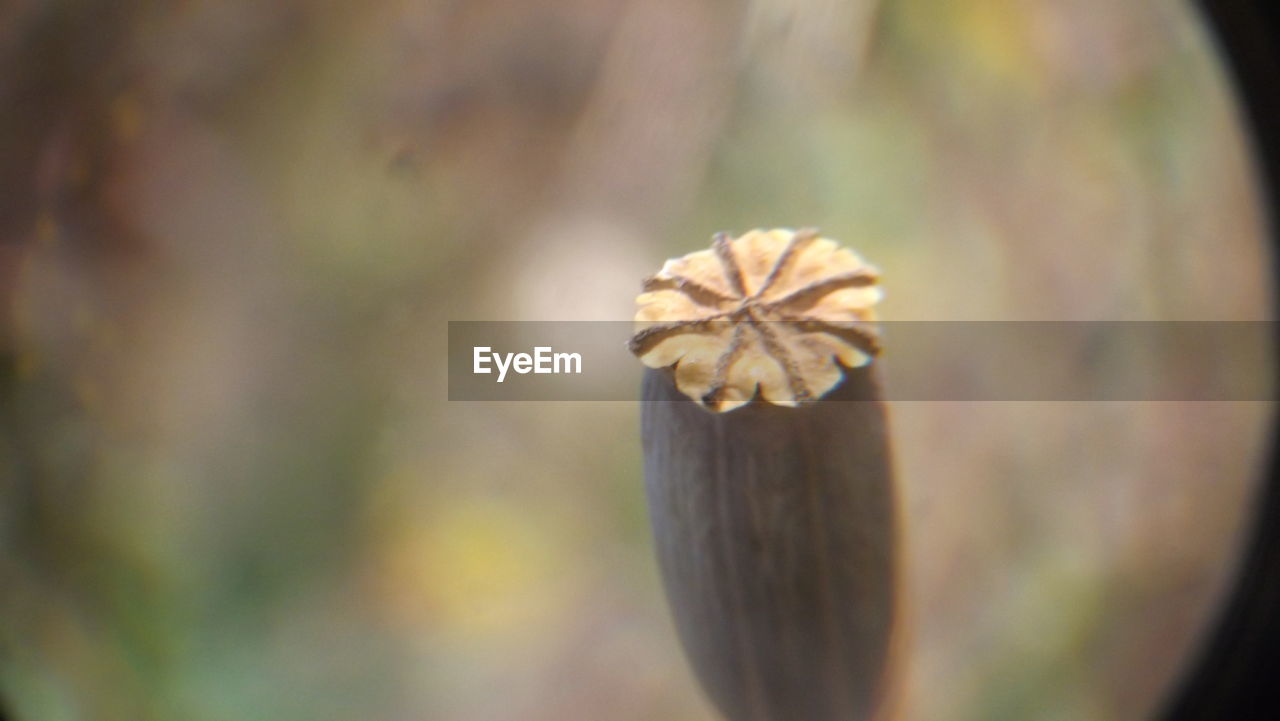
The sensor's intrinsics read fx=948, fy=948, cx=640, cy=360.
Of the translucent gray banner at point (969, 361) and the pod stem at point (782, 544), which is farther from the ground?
the translucent gray banner at point (969, 361)

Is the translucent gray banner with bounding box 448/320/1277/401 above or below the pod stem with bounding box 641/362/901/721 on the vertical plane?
above

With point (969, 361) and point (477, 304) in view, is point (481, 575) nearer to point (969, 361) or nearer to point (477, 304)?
point (477, 304)

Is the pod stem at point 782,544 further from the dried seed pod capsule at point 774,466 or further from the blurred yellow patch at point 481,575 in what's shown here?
the blurred yellow patch at point 481,575

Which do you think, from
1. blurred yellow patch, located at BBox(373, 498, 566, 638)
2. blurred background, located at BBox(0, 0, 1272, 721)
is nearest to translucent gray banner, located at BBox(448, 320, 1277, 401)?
blurred background, located at BBox(0, 0, 1272, 721)

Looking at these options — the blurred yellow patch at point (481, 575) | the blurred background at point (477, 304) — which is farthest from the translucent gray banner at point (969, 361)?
the blurred yellow patch at point (481, 575)

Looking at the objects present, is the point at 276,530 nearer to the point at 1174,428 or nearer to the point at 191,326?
the point at 191,326

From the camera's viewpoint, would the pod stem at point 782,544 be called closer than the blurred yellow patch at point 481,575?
Yes

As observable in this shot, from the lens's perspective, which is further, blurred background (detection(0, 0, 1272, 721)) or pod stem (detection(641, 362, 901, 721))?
blurred background (detection(0, 0, 1272, 721))

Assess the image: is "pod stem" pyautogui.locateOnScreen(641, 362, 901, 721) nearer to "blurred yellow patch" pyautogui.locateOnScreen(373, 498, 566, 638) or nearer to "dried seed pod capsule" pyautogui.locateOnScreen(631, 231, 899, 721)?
"dried seed pod capsule" pyautogui.locateOnScreen(631, 231, 899, 721)

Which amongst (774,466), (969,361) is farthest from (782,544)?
(969,361)
